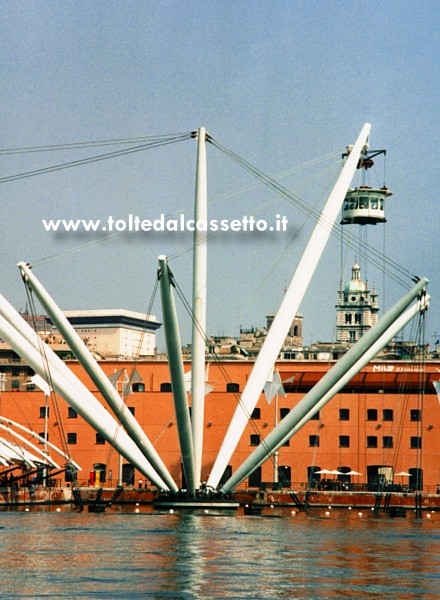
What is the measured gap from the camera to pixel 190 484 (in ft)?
213

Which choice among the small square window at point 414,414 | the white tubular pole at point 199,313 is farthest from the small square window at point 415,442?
the white tubular pole at point 199,313

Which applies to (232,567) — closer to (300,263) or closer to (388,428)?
(300,263)

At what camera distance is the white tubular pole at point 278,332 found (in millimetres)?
66062

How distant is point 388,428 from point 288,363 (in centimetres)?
1198

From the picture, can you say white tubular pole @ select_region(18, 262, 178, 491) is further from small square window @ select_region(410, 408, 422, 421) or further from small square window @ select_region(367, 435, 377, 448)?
small square window @ select_region(410, 408, 422, 421)

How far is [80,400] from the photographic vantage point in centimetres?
6103

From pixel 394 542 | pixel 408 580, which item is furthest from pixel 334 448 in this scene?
pixel 408 580

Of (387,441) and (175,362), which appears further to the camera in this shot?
(387,441)

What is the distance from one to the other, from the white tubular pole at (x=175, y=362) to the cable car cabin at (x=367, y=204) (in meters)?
45.4

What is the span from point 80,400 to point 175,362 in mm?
5161

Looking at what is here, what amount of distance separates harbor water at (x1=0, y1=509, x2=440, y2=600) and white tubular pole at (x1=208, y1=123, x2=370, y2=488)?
A: 201 inches

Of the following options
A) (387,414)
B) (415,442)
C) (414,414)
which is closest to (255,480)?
(387,414)

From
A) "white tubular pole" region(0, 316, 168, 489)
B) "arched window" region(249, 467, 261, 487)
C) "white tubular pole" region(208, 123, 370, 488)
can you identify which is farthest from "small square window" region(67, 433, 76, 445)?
"white tubular pole" region(0, 316, 168, 489)

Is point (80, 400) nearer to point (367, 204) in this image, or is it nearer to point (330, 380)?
point (330, 380)
